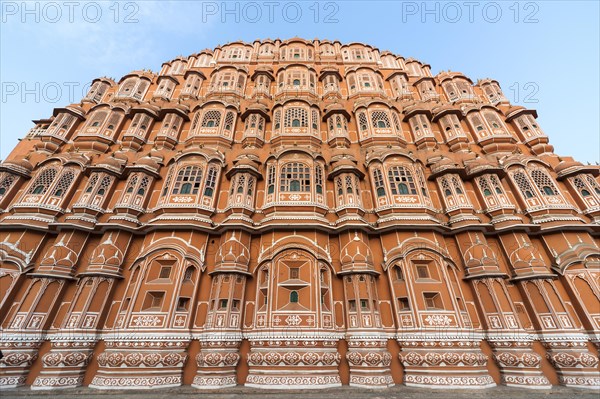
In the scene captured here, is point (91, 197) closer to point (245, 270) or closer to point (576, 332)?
point (245, 270)

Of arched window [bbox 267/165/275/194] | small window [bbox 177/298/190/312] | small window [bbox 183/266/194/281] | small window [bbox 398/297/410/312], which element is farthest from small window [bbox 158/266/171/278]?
small window [bbox 398/297/410/312]

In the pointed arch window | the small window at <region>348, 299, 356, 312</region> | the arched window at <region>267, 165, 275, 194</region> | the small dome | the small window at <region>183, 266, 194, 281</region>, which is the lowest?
the small window at <region>348, 299, 356, 312</region>

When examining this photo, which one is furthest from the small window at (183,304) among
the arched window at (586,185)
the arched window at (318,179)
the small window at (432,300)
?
the arched window at (586,185)

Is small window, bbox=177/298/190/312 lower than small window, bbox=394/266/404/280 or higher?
lower

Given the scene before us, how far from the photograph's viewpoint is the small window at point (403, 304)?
12.2 meters

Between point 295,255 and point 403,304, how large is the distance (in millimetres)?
5457

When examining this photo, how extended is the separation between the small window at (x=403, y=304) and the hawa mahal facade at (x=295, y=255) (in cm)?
9

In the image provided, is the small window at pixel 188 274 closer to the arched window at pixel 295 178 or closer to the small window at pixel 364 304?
the arched window at pixel 295 178

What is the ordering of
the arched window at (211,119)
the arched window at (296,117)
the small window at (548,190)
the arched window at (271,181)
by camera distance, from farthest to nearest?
the arched window at (211,119) → the arched window at (296,117) → the arched window at (271,181) → the small window at (548,190)

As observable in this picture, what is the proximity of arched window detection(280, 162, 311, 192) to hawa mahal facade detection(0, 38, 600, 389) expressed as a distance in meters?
0.14

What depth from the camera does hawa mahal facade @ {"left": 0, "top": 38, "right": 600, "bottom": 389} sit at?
11.0 m

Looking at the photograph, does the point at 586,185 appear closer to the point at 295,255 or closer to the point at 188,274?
the point at 295,255

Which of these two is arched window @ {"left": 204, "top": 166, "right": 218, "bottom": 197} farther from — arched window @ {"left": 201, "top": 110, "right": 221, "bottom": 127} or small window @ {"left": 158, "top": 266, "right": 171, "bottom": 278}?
arched window @ {"left": 201, "top": 110, "right": 221, "bottom": 127}

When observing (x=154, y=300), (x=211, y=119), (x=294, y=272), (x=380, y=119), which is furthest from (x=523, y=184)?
(x=154, y=300)
